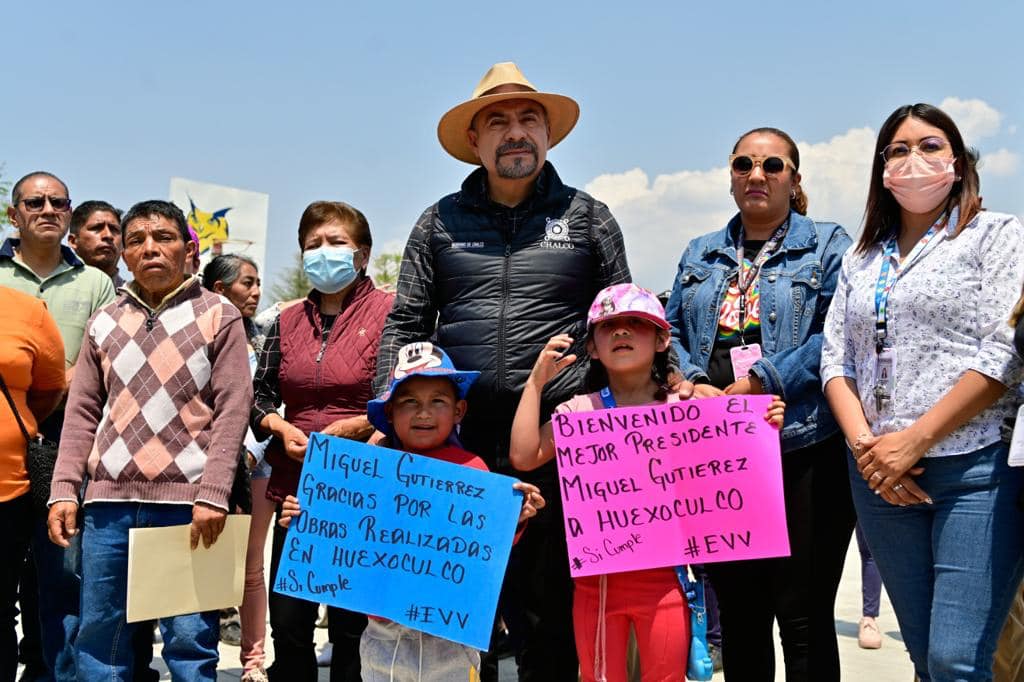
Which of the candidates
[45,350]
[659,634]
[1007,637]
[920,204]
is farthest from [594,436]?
[45,350]

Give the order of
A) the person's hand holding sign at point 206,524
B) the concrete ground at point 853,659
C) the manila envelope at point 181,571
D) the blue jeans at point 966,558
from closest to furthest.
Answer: the blue jeans at point 966,558 < the manila envelope at point 181,571 < the person's hand holding sign at point 206,524 < the concrete ground at point 853,659

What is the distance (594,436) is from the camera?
12.2 feet

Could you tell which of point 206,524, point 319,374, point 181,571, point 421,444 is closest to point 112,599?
point 181,571

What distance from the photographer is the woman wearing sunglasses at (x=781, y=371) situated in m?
3.75

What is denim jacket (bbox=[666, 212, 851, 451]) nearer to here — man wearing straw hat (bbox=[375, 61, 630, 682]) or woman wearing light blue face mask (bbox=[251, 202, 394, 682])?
man wearing straw hat (bbox=[375, 61, 630, 682])

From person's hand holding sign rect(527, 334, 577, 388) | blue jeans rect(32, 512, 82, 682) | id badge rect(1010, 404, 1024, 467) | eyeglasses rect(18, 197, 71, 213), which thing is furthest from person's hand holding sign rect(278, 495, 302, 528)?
eyeglasses rect(18, 197, 71, 213)

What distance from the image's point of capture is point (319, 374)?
14.6ft

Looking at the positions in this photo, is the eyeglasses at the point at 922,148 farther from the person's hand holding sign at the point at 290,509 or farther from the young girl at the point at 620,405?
the person's hand holding sign at the point at 290,509

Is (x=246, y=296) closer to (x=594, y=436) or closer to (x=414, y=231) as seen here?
(x=414, y=231)

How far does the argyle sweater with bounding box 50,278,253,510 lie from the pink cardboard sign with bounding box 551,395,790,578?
1428 millimetres

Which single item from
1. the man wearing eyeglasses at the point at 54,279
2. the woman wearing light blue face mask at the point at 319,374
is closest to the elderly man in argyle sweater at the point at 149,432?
the woman wearing light blue face mask at the point at 319,374

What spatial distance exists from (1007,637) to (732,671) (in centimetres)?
115

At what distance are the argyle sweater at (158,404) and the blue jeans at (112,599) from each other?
0.07 m

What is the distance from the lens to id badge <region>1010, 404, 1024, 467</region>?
116 inches
